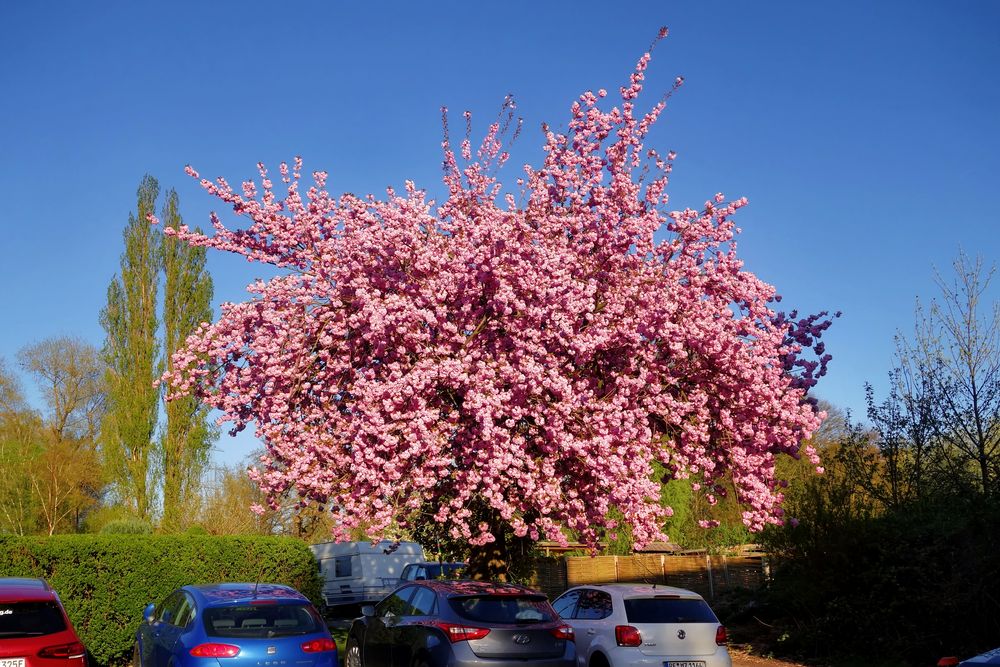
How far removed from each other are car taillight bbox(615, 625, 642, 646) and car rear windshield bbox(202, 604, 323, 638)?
353 centimetres

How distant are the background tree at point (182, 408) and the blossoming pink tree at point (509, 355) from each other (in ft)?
44.8

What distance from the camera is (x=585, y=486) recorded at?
1359 cm

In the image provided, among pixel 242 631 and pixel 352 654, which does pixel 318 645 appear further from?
pixel 352 654

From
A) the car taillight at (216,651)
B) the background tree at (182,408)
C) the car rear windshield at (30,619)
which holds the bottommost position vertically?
the car taillight at (216,651)

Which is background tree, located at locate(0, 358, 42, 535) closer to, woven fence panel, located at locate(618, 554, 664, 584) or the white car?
→ woven fence panel, located at locate(618, 554, 664, 584)

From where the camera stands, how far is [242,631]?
30.7ft

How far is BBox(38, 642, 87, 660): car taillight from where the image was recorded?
31.7ft

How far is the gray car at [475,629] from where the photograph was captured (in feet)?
30.8

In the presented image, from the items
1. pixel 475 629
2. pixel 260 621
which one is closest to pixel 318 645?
pixel 260 621

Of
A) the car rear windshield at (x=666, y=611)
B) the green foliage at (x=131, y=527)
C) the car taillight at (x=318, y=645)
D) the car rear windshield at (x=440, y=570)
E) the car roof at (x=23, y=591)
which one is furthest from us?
the green foliage at (x=131, y=527)

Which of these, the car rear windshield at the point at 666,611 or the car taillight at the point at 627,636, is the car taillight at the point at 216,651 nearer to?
the car taillight at the point at 627,636

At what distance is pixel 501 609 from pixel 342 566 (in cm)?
2172

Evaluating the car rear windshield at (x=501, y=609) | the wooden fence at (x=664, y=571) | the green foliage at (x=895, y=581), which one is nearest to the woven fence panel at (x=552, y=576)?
the wooden fence at (x=664, y=571)

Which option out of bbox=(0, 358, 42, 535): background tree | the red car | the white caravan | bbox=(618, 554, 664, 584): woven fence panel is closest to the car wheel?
the red car
